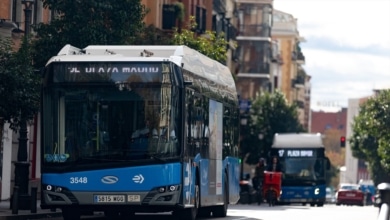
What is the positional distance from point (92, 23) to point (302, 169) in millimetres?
28021

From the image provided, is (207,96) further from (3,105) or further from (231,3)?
(231,3)

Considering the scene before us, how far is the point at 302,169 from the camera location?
63.8 metres

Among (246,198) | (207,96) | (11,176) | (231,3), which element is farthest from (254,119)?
(207,96)

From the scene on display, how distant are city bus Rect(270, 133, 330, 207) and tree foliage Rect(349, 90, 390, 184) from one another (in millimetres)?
20478

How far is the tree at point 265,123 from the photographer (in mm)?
95812

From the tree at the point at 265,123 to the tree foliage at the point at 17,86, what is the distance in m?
63.8

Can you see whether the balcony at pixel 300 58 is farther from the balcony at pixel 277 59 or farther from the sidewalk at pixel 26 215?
the sidewalk at pixel 26 215

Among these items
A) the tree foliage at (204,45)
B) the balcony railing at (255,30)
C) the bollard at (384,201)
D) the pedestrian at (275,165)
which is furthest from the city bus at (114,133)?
the balcony railing at (255,30)

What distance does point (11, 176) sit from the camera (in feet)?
145

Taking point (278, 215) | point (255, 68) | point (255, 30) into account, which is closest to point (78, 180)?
point (278, 215)

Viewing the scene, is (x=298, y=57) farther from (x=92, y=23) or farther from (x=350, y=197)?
(x=92, y=23)

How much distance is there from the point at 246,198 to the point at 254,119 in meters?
37.2

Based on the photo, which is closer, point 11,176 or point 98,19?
point 98,19

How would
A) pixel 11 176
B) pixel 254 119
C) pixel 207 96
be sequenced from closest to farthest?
1. pixel 207 96
2. pixel 11 176
3. pixel 254 119
